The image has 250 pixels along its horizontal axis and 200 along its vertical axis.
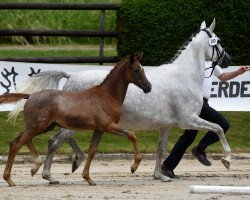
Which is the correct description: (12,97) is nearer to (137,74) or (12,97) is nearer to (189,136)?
(137,74)

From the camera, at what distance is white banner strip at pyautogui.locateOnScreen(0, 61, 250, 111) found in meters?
19.7

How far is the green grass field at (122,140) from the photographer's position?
19094 millimetres

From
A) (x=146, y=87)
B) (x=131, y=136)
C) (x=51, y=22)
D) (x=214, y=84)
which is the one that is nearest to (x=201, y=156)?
(x=146, y=87)

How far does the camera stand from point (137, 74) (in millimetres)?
15133

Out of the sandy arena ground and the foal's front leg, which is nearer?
the sandy arena ground

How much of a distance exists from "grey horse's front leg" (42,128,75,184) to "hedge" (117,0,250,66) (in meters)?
5.55

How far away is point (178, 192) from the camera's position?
1443 cm

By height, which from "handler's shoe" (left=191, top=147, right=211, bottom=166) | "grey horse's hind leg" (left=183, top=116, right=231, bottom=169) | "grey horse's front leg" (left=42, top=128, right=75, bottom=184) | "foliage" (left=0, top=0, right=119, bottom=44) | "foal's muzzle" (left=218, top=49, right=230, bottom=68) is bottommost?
"foliage" (left=0, top=0, right=119, bottom=44)

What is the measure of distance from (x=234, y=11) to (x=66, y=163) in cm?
459

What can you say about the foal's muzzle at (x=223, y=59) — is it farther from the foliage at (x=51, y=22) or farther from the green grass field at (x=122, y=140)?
the foliage at (x=51, y=22)

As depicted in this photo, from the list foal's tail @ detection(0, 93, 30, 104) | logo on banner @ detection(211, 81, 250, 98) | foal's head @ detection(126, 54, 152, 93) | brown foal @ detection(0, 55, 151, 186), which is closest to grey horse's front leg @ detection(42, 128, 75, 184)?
brown foal @ detection(0, 55, 151, 186)

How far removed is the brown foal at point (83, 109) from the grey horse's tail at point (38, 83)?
2.14 ft

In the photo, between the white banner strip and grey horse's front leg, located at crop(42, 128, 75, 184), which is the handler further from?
the white banner strip

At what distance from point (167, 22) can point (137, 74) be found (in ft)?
20.2
